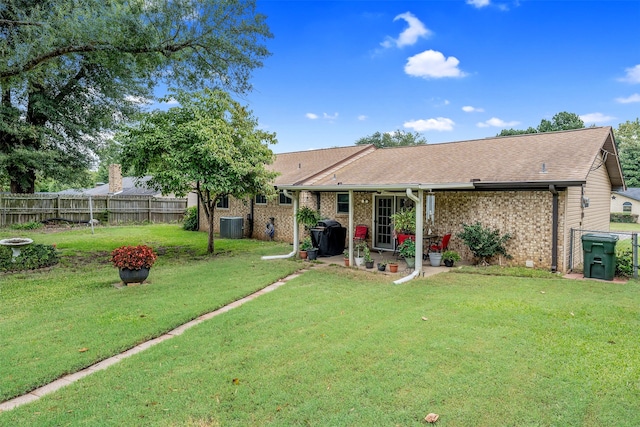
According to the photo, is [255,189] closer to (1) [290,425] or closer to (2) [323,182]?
(2) [323,182]

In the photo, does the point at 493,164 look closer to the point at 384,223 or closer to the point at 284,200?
the point at 384,223

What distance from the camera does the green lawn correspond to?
305 centimetres

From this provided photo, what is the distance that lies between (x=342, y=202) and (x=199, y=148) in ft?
17.9

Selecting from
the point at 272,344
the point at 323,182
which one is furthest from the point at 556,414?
the point at 323,182

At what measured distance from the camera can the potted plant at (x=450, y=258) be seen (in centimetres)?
981

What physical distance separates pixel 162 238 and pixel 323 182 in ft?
25.4

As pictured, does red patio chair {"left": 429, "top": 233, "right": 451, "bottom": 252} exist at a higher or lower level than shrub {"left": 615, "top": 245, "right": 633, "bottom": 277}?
higher

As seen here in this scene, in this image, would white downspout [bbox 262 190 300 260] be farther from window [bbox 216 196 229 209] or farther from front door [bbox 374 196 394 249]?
window [bbox 216 196 229 209]

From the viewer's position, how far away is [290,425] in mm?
2895

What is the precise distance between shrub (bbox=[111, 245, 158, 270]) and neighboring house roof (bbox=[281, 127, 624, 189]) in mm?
4649

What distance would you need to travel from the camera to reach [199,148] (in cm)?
1016

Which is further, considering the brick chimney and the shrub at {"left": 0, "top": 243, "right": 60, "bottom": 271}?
the brick chimney

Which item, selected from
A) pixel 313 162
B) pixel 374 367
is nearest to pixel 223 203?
pixel 313 162

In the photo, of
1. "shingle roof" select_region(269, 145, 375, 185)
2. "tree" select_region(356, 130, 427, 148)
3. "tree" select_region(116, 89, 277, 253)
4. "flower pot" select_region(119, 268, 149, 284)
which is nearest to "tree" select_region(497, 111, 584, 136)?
"tree" select_region(356, 130, 427, 148)
